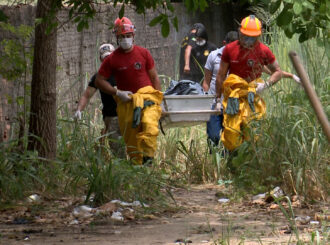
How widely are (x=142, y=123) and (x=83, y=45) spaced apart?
3622 millimetres

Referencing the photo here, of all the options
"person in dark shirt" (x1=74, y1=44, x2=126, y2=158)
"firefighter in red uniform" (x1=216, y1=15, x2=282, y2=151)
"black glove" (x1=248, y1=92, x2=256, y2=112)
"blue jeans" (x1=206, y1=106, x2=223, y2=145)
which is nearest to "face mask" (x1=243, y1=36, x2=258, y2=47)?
"firefighter in red uniform" (x1=216, y1=15, x2=282, y2=151)

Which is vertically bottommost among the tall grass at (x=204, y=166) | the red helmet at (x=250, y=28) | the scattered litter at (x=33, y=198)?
the scattered litter at (x=33, y=198)

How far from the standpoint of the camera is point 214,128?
9.51m

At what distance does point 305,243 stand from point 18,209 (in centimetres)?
263

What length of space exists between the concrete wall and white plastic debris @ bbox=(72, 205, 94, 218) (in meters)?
1.52

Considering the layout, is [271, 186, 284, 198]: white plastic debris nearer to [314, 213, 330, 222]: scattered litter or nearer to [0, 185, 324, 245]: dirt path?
[0, 185, 324, 245]: dirt path

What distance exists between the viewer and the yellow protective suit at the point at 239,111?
872cm

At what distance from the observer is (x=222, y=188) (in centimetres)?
841

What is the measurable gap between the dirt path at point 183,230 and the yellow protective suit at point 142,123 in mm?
1460

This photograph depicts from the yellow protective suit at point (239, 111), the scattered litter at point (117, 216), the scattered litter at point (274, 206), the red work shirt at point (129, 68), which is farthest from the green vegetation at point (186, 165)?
the red work shirt at point (129, 68)

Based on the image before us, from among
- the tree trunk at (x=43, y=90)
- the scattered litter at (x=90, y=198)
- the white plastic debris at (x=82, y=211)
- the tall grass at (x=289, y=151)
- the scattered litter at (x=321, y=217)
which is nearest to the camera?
the scattered litter at (x=321, y=217)

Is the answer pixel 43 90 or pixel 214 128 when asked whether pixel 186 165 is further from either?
pixel 43 90

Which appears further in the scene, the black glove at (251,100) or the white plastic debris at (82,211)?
the black glove at (251,100)

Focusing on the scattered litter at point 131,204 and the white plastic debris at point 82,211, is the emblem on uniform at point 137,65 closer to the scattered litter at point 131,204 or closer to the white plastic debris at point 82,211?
the scattered litter at point 131,204
